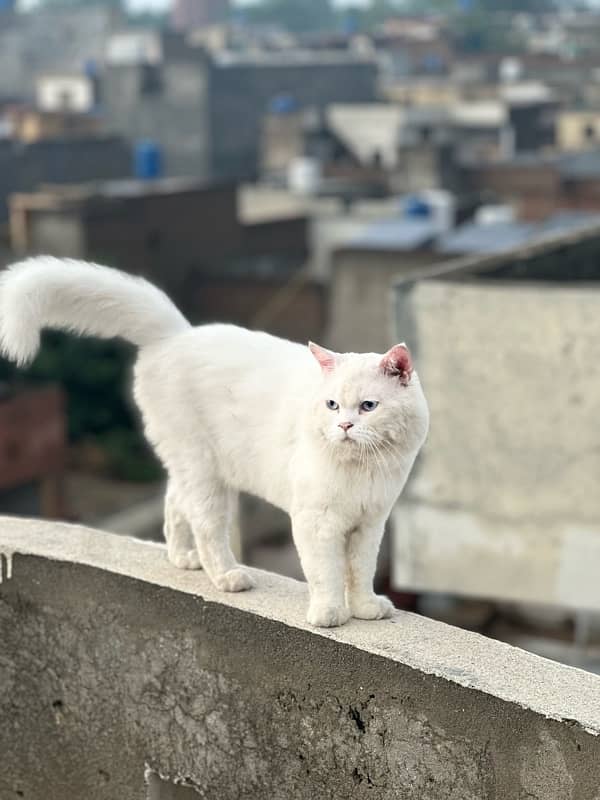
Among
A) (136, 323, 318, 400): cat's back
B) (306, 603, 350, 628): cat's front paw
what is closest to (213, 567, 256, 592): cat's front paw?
(306, 603, 350, 628): cat's front paw

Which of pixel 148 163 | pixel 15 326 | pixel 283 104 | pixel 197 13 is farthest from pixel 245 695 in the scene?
pixel 197 13

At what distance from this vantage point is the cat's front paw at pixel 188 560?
5.42 metres

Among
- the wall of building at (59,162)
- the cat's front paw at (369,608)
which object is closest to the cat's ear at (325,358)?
the cat's front paw at (369,608)

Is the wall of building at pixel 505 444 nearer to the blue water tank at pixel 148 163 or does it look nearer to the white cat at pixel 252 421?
the white cat at pixel 252 421

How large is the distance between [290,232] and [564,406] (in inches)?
938

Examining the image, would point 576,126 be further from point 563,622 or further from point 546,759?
point 546,759

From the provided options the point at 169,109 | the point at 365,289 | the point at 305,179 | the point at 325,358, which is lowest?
the point at 305,179

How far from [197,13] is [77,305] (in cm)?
14353

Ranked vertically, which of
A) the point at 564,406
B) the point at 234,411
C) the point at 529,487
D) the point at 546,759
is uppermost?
the point at 234,411

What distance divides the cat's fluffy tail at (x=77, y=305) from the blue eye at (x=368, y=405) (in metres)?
1.04

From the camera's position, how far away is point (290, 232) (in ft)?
119

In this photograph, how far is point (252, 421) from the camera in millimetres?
5031

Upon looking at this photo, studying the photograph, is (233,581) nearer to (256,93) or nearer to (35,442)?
(35,442)

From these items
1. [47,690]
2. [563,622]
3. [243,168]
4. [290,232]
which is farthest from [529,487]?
[243,168]
